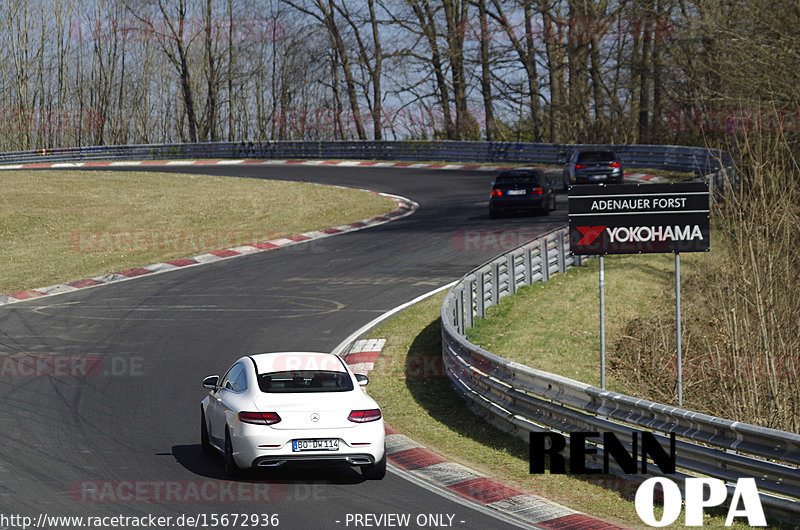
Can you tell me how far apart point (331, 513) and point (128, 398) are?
240 inches

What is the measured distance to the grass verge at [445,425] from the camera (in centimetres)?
982

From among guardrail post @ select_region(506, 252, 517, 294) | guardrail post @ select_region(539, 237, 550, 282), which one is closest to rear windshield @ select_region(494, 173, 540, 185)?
guardrail post @ select_region(539, 237, 550, 282)

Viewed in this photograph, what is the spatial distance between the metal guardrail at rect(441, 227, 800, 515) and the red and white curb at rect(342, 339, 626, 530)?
120 centimetres

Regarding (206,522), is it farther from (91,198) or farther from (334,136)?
(334,136)

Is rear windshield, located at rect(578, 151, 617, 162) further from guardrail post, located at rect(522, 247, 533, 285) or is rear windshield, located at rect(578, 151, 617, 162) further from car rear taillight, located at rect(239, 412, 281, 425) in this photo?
car rear taillight, located at rect(239, 412, 281, 425)

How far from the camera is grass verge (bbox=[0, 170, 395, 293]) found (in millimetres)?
28781

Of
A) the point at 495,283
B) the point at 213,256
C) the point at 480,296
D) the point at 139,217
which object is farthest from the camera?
the point at 139,217

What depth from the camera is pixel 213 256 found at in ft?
93.0

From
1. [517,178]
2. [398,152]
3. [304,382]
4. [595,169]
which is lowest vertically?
[304,382]

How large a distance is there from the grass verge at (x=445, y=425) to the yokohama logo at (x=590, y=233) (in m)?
2.75

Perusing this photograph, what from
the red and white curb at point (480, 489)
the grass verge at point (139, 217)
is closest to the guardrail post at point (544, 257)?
the grass verge at point (139, 217)

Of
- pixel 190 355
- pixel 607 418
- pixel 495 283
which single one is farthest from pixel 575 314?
pixel 607 418

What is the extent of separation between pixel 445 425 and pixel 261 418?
169 inches

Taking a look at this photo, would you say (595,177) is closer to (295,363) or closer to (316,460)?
(295,363)
